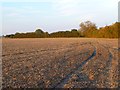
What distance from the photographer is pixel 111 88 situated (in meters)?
10.5

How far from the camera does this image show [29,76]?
1273 cm

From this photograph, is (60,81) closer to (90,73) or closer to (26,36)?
(90,73)

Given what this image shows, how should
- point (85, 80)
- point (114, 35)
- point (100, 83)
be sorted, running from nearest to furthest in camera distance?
1. point (100, 83)
2. point (85, 80)
3. point (114, 35)

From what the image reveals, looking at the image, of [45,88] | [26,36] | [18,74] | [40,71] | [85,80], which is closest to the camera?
[45,88]

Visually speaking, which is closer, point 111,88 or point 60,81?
point 111,88

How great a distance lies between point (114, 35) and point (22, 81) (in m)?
94.4

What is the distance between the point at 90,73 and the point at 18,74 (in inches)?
157

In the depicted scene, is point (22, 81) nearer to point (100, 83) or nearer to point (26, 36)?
point (100, 83)

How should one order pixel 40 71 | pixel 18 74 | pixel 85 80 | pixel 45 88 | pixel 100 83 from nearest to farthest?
pixel 45 88
pixel 100 83
pixel 85 80
pixel 18 74
pixel 40 71

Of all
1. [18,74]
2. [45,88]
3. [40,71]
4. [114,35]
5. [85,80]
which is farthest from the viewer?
[114,35]

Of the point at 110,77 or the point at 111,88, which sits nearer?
the point at 111,88

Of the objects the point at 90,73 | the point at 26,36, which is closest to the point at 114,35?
the point at 26,36

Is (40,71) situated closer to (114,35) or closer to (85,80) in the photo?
(85,80)

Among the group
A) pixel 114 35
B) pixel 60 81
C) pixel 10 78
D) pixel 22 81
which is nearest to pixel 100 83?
pixel 60 81
